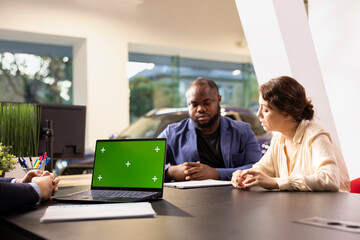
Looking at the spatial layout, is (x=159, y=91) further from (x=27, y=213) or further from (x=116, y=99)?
(x=27, y=213)

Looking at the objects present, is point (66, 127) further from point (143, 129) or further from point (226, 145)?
point (143, 129)

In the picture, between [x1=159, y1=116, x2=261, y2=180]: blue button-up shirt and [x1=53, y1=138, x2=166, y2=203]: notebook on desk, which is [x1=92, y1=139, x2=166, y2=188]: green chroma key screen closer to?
[x1=53, y1=138, x2=166, y2=203]: notebook on desk

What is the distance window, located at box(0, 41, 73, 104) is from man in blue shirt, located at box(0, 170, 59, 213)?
19.5 feet

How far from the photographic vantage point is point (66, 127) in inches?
113

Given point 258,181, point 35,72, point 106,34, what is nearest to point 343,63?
point 258,181

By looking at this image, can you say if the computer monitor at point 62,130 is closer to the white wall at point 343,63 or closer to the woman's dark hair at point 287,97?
the woman's dark hair at point 287,97

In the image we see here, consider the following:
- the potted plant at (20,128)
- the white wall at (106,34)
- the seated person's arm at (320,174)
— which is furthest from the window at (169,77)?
the seated person's arm at (320,174)

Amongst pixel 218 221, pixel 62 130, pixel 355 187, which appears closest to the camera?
pixel 218 221

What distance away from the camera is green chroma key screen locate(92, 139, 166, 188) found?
72.6 inches

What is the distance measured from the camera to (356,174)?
12.5 feet

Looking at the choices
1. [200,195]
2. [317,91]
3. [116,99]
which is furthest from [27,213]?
[116,99]

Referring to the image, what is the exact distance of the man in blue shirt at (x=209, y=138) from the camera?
3.11 metres

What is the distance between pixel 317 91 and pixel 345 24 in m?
0.59

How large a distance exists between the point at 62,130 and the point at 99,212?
1.54 m
